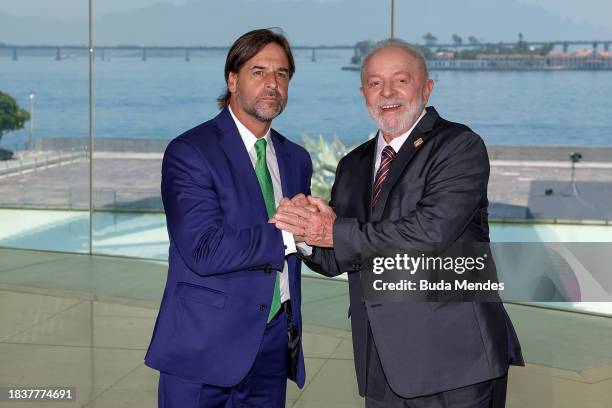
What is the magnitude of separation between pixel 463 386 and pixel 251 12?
539 cm

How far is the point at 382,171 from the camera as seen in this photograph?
257 centimetres

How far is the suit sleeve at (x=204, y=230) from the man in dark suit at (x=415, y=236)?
0.09 meters

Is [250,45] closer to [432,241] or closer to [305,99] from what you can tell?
[432,241]

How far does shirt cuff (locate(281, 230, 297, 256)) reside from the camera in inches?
103

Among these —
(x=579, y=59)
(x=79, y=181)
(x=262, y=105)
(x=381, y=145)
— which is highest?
(x=579, y=59)

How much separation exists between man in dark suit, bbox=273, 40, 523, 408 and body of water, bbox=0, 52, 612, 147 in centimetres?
402

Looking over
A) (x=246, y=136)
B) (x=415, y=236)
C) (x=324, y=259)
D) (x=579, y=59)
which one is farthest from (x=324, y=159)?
(x=415, y=236)

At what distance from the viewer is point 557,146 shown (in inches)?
250

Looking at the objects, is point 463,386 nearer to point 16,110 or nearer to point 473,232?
point 473,232

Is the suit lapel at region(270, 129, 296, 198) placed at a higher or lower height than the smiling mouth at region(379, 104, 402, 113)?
lower

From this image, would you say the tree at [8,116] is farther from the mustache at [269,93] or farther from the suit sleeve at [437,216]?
the suit sleeve at [437,216]

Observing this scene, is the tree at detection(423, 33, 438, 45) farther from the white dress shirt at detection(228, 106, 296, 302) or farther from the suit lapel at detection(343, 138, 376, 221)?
the suit lapel at detection(343, 138, 376, 221)

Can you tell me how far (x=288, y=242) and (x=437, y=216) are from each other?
45 cm

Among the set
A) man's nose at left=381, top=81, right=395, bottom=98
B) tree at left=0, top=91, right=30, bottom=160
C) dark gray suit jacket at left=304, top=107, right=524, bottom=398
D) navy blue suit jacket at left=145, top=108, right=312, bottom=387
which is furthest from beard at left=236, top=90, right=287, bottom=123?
tree at left=0, top=91, right=30, bottom=160
